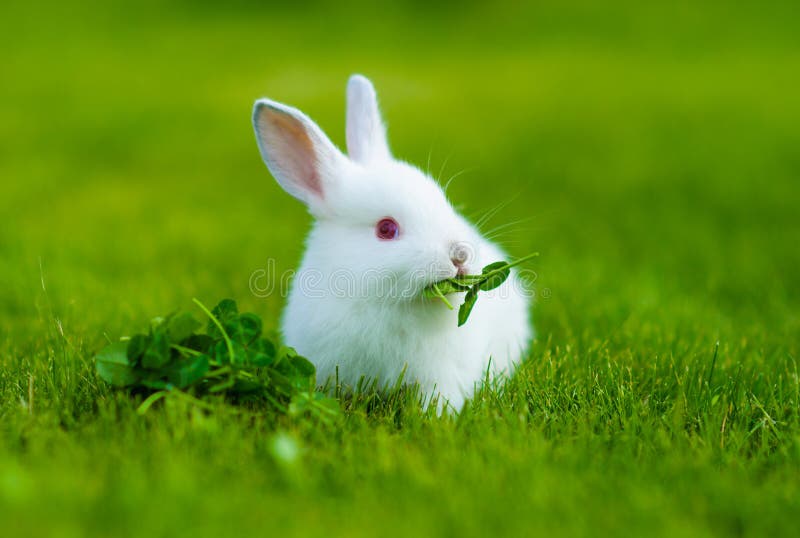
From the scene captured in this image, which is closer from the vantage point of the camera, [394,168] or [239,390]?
[239,390]

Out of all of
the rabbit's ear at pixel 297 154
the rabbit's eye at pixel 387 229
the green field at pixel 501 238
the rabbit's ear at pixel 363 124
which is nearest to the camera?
the green field at pixel 501 238

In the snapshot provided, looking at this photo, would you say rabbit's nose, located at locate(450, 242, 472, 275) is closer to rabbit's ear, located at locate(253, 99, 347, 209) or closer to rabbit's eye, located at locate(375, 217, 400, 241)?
rabbit's eye, located at locate(375, 217, 400, 241)

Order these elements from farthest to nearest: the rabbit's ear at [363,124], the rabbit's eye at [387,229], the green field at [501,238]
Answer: the rabbit's ear at [363,124] → the rabbit's eye at [387,229] → the green field at [501,238]

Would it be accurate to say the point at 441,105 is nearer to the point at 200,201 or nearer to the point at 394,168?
the point at 200,201

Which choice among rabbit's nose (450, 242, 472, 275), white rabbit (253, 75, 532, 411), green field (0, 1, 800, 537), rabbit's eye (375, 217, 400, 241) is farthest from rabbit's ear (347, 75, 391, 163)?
green field (0, 1, 800, 537)

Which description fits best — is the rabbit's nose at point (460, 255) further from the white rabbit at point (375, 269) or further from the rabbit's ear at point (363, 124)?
the rabbit's ear at point (363, 124)

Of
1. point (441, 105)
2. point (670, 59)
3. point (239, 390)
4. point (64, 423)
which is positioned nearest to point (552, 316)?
Answer: point (239, 390)

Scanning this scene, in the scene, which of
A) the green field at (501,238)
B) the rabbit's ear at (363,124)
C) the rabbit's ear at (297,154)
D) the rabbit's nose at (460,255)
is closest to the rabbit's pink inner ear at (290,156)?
the rabbit's ear at (297,154)
